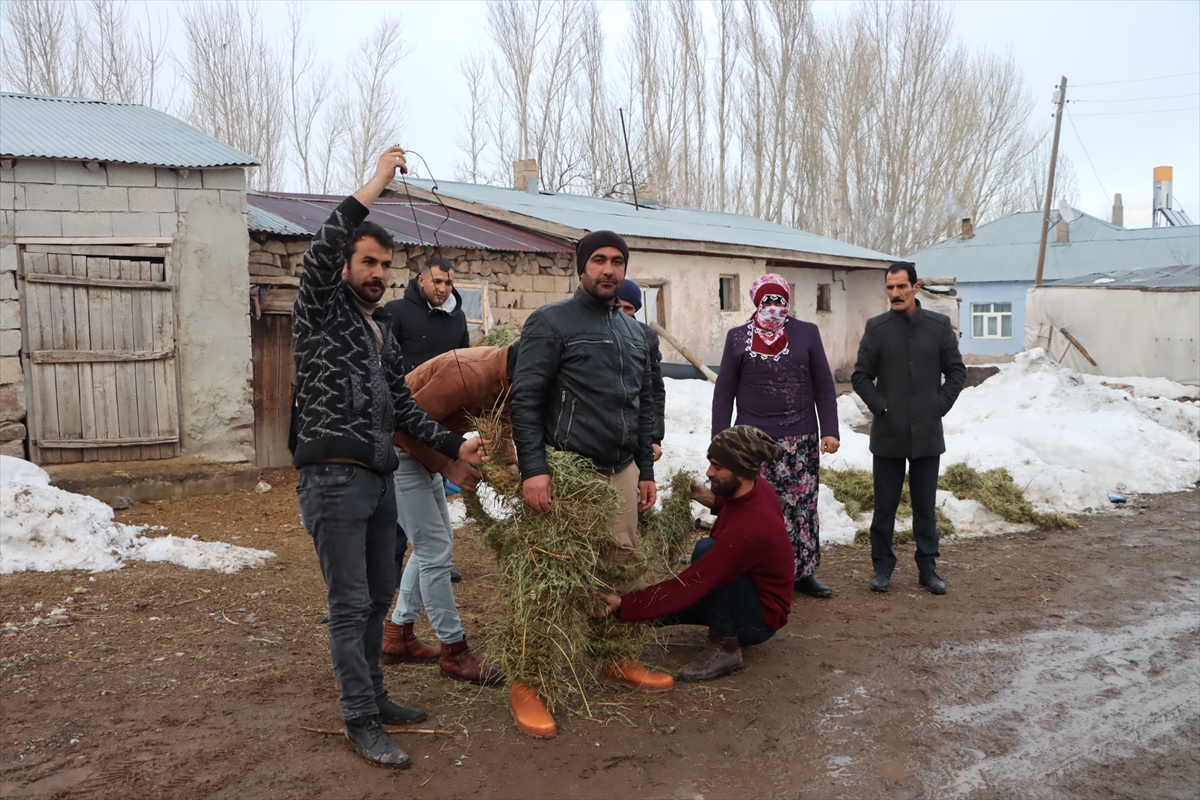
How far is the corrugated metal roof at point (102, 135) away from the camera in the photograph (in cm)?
907

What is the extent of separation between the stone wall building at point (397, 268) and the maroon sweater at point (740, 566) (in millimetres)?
5341

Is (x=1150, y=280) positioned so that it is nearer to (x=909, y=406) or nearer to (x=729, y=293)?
(x=729, y=293)

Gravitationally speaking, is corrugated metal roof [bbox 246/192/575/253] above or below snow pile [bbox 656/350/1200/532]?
above

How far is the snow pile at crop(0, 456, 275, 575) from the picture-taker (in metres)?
6.56

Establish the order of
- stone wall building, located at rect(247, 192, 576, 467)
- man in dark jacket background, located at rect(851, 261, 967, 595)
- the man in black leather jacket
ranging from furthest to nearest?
stone wall building, located at rect(247, 192, 576, 467)
man in dark jacket background, located at rect(851, 261, 967, 595)
the man in black leather jacket

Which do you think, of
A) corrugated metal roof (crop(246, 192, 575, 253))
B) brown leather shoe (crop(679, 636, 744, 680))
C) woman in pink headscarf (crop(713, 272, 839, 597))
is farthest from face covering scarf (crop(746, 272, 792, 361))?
corrugated metal roof (crop(246, 192, 575, 253))

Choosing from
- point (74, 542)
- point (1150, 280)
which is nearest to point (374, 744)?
point (74, 542)

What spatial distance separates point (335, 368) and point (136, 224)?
7202 mm

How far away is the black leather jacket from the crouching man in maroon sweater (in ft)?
2.11

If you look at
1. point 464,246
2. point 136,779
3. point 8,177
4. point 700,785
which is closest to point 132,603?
point 136,779

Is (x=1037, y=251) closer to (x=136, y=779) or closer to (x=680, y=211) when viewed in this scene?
(x=680, y=211)

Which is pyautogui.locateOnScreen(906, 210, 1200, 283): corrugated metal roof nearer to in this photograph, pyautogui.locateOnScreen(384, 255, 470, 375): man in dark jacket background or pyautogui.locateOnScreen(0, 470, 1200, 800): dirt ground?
pyautogui.locateOnScreen(0, 470, 1200, 800): dirt ground

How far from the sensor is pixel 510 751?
3.67m

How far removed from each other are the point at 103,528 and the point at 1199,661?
23.1 feet
